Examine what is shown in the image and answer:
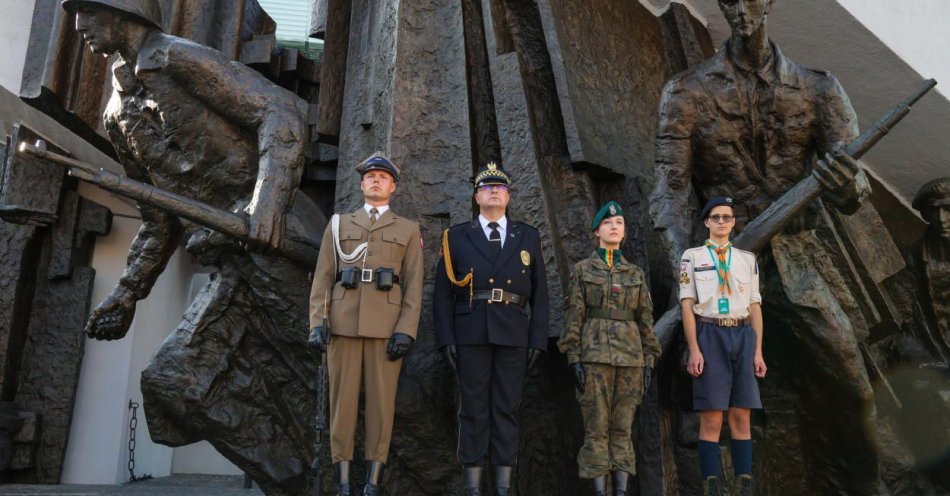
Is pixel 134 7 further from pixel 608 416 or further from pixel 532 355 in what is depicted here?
pixel 608 416

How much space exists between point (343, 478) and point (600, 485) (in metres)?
1.02

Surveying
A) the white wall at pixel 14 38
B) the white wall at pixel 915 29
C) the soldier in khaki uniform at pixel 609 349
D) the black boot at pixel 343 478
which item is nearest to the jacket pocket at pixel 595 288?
the soldier in khaki uniform at pixel 609 349

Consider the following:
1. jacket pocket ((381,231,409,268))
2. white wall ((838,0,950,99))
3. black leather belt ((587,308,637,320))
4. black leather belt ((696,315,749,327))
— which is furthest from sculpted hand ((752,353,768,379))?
white wall ((838,0,950,99))

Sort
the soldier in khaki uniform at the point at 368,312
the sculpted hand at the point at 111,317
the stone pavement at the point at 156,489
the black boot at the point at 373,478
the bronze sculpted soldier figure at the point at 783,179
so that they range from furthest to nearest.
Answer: the stone pavement at the point at 156,489 < the sculpted hand at the point at 111,317 < the bronze sculpted soldier figure at the point at 783,179 < the soldier in khaki uniform at the point at 368,312 < the black boot at the point at 373,478

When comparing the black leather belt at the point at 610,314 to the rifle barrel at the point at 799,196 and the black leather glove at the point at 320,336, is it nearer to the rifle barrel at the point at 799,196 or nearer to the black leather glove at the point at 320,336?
the rifle barrel at the point at 799,196

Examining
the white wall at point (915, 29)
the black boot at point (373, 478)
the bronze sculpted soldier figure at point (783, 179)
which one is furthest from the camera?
the white wall at point (915, 29)

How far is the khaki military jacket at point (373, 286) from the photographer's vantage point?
353 cm

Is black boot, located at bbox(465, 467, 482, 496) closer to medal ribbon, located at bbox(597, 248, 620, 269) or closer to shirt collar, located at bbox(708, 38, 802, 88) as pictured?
medal ribbon, located at bbox(597, 248, 620, 269)

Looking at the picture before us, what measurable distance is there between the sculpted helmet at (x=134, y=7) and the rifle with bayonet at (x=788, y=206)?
2.87m

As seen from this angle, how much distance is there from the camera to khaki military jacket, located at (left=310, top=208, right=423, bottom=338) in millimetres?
3531

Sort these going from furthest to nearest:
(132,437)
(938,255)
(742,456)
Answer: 1. (132,437)
2. (938,255)
3. (742,456)

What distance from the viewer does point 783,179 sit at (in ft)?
13.8

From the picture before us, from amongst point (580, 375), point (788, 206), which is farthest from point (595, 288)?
point (788, 206)

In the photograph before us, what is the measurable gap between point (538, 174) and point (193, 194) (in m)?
1.77
